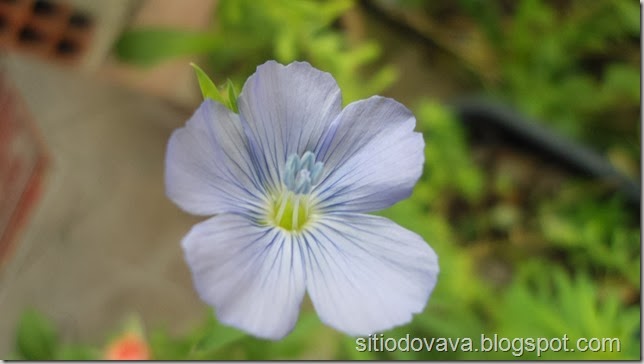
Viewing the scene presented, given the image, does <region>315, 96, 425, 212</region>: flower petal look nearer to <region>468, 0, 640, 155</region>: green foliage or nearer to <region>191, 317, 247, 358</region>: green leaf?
<region>191, 317, 247, 358</region>: green leaf

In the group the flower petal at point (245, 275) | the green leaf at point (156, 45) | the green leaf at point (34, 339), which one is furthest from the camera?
the green leaf at point (156, 45)

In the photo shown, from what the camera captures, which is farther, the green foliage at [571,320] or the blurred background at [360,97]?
the blurred background at [360,97]

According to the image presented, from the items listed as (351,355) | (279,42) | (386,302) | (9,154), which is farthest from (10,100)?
(386,302)

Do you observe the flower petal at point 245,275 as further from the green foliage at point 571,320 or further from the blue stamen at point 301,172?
the green foliage at point 571,320

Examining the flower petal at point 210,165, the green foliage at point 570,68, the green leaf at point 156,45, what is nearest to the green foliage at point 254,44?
the green leaf at point 156,45

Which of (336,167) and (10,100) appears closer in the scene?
(336,167)

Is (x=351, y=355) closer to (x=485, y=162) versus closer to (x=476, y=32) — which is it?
(x=485, y=162)
